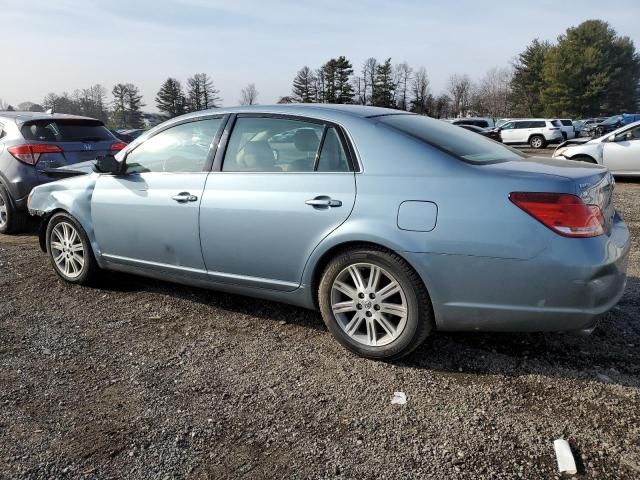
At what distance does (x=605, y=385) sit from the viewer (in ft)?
9.69

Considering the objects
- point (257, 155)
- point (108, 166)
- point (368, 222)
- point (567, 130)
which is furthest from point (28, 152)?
point (567, 130)

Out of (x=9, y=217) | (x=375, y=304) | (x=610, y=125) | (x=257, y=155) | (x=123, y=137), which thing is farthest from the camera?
(x=610, y=125)

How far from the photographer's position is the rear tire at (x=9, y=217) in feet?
23.0

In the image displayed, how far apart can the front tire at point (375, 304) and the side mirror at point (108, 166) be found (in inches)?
79.9

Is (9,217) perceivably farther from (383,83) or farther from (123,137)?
(383,83)

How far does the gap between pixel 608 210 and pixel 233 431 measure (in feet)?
7.86

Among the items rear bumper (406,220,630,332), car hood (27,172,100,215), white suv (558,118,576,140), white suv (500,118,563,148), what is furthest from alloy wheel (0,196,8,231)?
white suv (558,118,576,140)

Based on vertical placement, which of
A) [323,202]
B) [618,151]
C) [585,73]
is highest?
[585,73]

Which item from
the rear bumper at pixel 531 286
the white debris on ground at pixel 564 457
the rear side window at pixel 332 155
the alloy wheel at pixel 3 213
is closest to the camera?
the white debris on ground at pixel 564 457

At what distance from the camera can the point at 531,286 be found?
2.82 m

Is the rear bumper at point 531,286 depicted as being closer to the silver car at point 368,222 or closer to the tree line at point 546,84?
the silver car at point 368,222

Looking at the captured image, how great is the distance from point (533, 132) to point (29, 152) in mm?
26197

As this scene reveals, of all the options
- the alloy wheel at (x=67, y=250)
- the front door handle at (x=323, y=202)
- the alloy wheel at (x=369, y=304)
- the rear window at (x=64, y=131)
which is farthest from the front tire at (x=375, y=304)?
the rear window at (x=64, y=131)

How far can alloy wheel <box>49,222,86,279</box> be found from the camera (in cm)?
472
